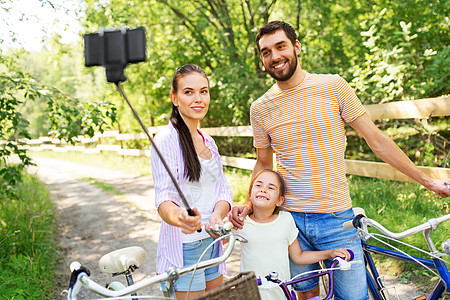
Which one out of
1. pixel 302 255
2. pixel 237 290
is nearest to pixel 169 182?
pixel 237 290

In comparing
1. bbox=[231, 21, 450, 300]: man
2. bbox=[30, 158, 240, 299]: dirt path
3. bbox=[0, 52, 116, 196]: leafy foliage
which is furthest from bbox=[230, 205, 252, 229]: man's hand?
bbox=[0, 52, 116, 196]: leafy foliage

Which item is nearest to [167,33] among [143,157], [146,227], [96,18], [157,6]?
[157,6]

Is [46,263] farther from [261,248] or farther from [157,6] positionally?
[157,6]

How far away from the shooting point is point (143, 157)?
13.6 meters

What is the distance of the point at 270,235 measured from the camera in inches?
93.9

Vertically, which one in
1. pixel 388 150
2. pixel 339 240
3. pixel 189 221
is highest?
pixel 388 150

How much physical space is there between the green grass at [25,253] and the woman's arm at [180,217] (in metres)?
2.30

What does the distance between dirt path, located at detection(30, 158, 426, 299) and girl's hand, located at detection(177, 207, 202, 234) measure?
8.46ft

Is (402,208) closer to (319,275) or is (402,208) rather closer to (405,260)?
(405,260)

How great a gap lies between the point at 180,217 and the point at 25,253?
380 cm

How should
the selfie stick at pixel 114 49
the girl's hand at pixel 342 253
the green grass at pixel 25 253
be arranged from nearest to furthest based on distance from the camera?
the selfie stick at pixel 114 49
the girl's hand at pixel 342 253
the green grass at pixel 25 253

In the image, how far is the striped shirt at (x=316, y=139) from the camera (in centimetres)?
240

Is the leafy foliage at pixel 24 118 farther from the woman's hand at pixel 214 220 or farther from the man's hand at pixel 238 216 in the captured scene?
the woman's hand at pixel 214 220

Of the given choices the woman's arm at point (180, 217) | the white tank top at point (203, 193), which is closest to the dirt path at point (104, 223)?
the white tank top at point (203, 193)
